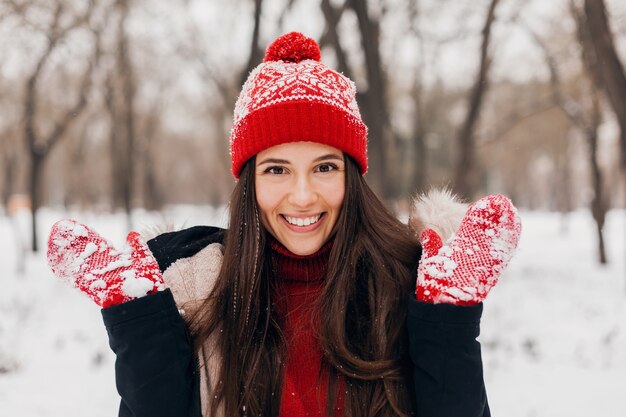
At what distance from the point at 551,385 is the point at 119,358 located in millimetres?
4302

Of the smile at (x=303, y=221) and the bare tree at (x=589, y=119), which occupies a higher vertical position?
the bare tree at (x=589, y=119)

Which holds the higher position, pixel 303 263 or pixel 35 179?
pixel 35 179

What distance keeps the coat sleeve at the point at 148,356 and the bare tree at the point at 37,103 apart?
9.34m

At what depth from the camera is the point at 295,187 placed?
1687 mm

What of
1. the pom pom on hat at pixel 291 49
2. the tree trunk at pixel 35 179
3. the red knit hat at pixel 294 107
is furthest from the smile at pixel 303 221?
the tree trunk at pixel 35 179

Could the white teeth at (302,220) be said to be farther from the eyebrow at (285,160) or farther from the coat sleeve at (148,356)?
the coat sleeve at (148,356)

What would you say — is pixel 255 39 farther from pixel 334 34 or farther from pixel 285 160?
pixel 285 160

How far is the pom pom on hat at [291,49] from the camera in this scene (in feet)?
6.18

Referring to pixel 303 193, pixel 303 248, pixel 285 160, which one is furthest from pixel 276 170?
pixel 303 248

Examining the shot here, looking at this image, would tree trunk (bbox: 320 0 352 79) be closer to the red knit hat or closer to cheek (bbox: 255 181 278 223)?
the red knit hat

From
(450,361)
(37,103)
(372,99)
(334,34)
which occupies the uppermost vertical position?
(37,103)

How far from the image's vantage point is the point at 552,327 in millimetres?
6812

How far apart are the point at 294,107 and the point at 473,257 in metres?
0.72

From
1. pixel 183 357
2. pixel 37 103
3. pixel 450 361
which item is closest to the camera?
pixel 450 361
